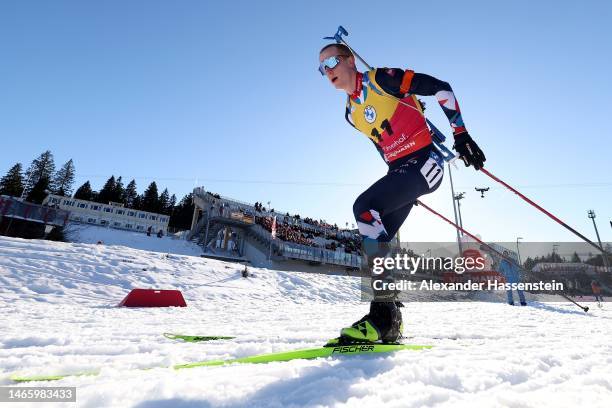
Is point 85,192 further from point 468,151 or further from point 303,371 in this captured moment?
point 303,371

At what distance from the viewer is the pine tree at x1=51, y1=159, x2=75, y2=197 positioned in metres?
65.7

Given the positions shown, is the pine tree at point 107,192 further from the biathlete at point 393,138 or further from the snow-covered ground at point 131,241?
the biathlete at point 393,138

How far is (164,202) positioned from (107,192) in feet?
37.7

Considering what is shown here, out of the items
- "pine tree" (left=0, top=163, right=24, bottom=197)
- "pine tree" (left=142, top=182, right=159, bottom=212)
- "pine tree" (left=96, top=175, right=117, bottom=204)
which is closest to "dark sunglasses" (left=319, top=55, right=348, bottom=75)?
"pine tree" (left=142, top=182, right=159, bottom=212)

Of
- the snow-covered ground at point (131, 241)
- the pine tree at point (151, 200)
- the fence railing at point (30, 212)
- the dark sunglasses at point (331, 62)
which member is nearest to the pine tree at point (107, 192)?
the pine tree at point (151, 200)

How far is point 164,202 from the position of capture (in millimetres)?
70750

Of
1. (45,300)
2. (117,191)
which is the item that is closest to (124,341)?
(45,300)

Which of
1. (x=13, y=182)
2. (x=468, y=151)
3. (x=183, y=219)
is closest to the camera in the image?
(x=468, y=151)

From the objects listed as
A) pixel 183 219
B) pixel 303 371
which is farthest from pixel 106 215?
pixel 303 371

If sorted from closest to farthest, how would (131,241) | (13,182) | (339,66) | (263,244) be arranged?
(339,66) < (263,244) < (131,241) < (13,182)

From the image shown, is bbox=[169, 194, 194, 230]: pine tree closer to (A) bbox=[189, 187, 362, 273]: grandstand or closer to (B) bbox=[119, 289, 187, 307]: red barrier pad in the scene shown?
(A) bbox=[189, 187, 362, 273]: grandstand

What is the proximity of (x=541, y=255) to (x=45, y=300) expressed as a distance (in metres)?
104

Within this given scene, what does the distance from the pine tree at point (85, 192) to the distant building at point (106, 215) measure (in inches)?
791

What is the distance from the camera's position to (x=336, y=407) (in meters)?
1.02
